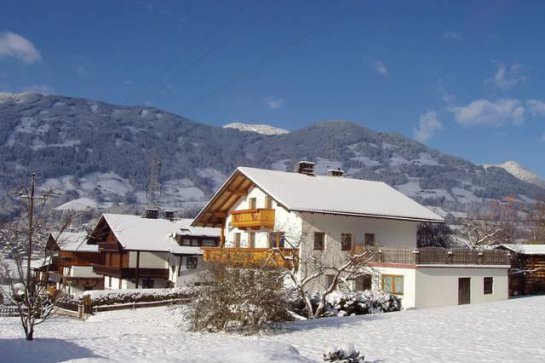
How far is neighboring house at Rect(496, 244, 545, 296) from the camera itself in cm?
3850

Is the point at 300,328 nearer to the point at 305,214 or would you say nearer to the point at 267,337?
the point at 267,337

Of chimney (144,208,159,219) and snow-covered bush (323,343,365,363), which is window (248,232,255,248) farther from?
snow-covered bush (323,343,365,363)

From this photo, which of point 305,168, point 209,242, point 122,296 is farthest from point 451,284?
point 209,242

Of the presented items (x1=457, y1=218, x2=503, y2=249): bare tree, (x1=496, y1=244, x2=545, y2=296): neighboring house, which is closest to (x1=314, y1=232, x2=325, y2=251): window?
(x1=496, y1=244, x2=545, y2=296): neighboring house

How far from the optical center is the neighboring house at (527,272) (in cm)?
3850

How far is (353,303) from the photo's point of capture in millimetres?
28500

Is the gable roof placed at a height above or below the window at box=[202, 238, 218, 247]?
above

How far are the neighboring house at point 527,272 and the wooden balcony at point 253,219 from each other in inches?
616

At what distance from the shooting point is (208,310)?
72.2ft

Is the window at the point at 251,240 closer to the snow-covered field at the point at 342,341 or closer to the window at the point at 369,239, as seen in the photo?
the window at the point at 369,239

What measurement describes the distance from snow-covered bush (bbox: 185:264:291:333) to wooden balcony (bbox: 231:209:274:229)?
1651 centimetres

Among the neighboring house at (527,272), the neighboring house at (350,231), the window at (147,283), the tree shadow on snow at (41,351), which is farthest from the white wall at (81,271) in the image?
the tree shadow on snow at (41,351)

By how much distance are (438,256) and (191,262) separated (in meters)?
26.8

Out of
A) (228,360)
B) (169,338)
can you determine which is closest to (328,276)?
(169,338)
